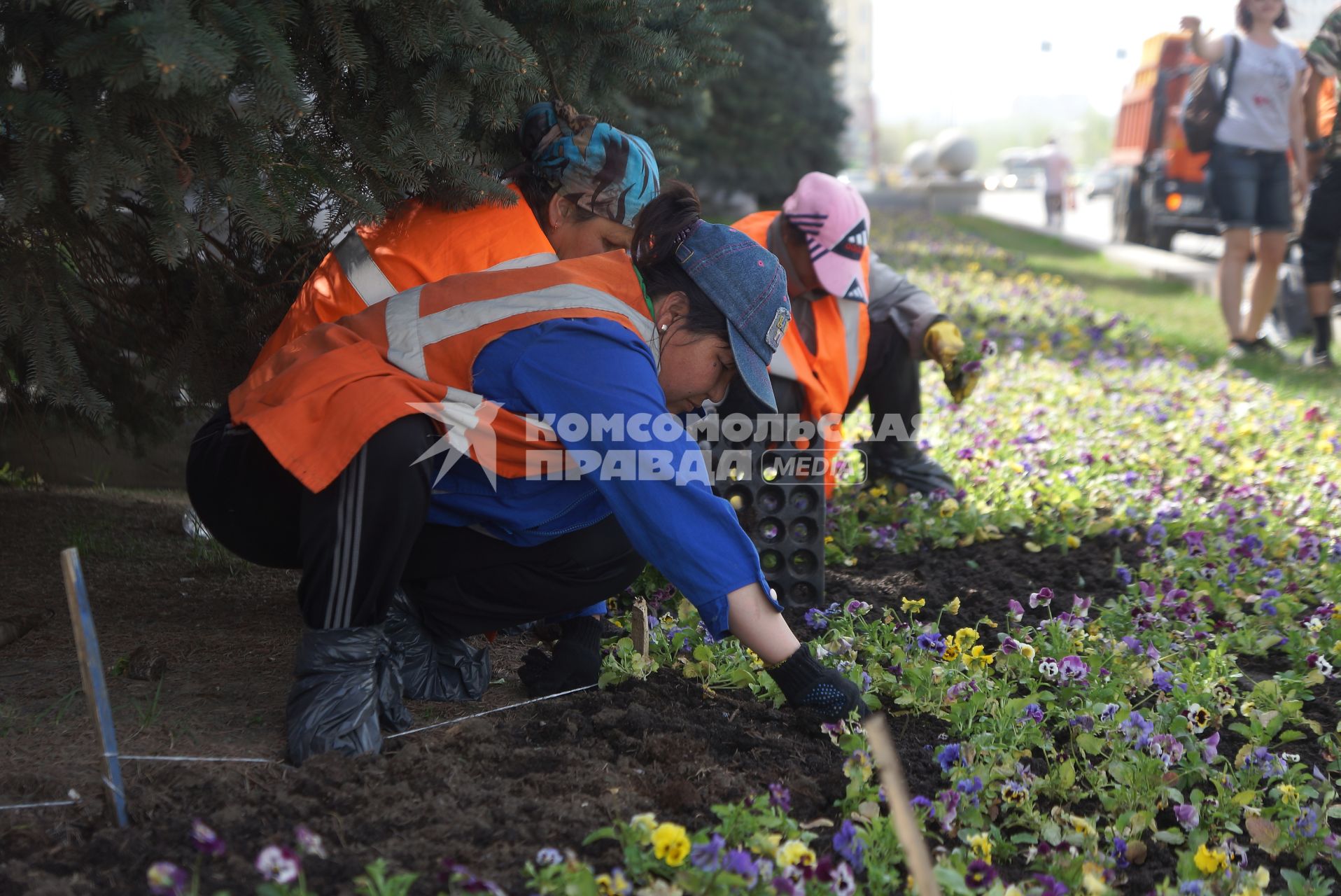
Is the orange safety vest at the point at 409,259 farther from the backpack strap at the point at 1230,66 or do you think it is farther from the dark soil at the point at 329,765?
the backpack strap at the point at 1230,66

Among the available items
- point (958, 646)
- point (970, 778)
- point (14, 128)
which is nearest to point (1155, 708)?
point (958, 646)

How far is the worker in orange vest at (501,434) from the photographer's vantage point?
197 centimetres

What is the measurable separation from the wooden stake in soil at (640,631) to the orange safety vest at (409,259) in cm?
77

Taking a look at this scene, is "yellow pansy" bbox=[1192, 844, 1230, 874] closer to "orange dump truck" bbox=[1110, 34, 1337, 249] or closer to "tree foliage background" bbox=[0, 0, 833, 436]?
"tree foliage background" bbox=[0, 0, 833, 436]

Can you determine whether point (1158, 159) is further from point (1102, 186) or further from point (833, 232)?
point (1102, 186)

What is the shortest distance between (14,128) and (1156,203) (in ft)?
43.9

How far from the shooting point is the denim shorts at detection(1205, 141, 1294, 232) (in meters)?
6.50

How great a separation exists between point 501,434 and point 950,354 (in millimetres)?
2052

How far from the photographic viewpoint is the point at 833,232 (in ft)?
11.4

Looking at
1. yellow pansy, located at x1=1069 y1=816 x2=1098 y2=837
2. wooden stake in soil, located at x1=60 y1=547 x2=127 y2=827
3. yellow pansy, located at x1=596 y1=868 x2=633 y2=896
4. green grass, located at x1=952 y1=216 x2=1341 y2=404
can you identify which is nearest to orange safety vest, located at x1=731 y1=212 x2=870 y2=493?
yellow pansy, located at x1=1069 y1=816 x2=1098 y2=837

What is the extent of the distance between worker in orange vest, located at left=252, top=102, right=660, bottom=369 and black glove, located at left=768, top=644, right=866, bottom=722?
2.99 ft

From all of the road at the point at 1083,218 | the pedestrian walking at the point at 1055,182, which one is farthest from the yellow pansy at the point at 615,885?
the pedestrian walking at the point at 1055,182

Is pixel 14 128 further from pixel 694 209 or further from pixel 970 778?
pixel 970 778

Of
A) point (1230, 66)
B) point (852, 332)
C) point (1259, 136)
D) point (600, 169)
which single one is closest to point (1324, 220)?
point (1259, 136)
